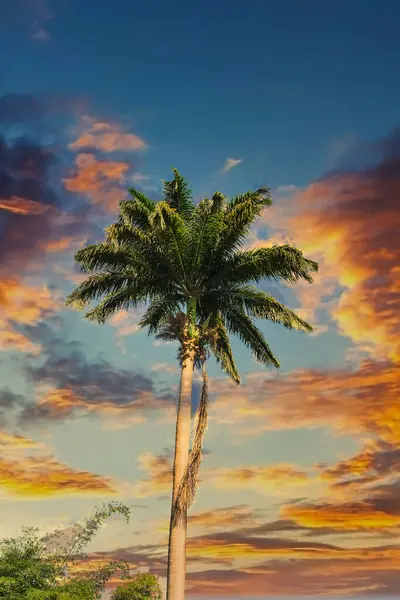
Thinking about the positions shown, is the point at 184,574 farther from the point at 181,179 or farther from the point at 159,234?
the point at 181,179

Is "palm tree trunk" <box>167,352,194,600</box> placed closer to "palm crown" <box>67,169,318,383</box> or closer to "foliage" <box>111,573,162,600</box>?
"palm crown" <box>67,169,318,383</box>

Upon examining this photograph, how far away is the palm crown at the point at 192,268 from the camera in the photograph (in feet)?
82.6

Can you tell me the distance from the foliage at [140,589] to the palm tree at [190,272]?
19044 millimetres

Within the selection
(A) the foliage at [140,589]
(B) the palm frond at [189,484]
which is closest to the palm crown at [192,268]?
(B) the palm frond at [189,484]

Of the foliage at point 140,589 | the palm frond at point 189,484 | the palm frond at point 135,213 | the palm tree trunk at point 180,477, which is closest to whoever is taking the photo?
the palm tree trunk at point 180,477

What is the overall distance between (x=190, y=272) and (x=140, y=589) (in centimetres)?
2327

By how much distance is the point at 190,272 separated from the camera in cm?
2562

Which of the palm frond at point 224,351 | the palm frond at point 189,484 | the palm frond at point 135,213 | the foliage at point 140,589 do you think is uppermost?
the palm frond at point 135,213

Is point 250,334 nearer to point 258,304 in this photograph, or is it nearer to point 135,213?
point 258,304

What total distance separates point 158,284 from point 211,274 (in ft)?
7.54

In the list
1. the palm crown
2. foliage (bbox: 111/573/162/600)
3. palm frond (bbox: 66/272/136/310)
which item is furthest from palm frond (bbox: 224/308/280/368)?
foliage (bbox: 111/573/162/600)

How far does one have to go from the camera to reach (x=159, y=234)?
82.3 feet

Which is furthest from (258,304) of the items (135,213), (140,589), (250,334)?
(140,589)

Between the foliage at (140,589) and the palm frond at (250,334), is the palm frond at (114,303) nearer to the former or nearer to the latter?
the palm frond at (250,334)
